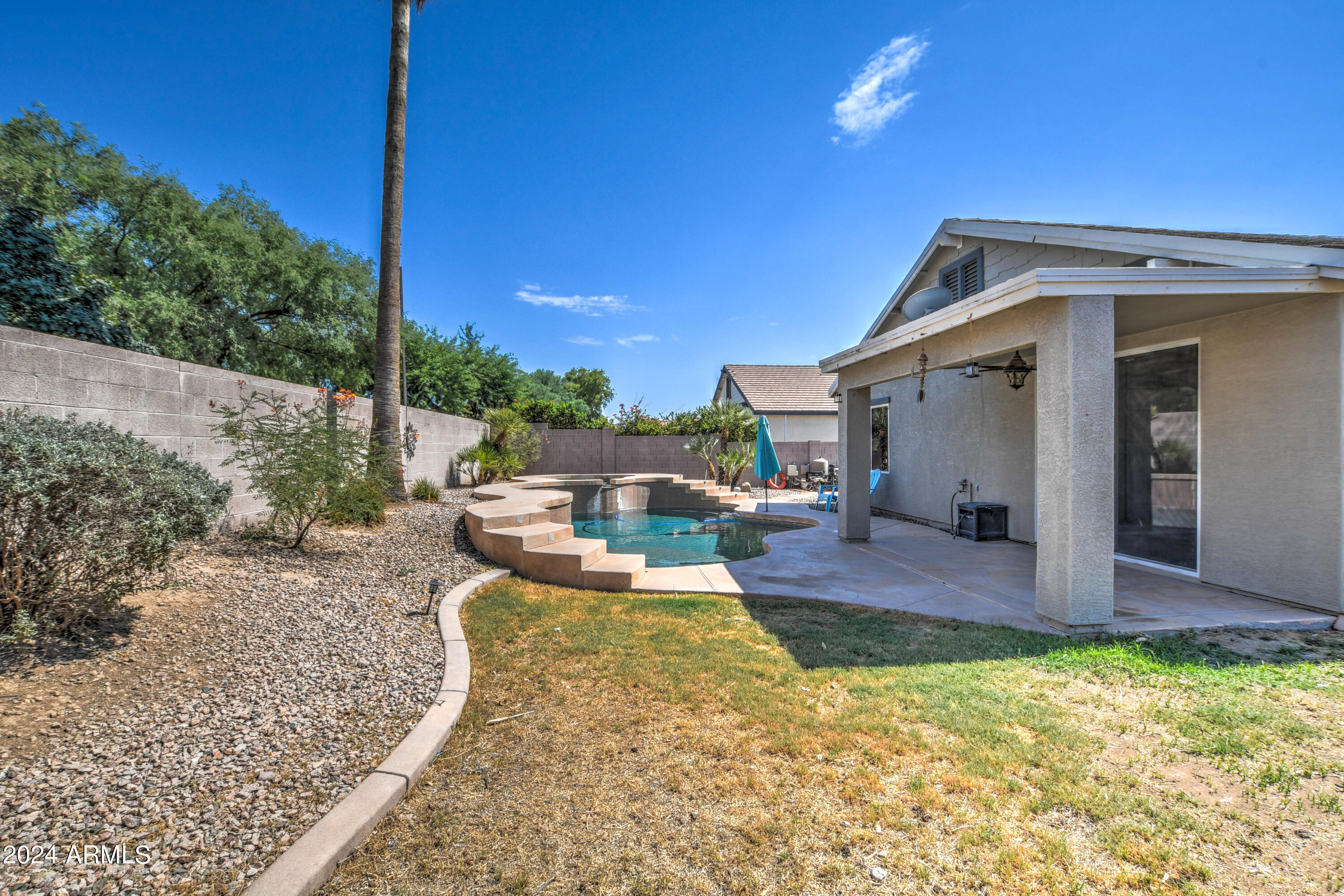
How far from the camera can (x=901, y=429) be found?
10.4 metres

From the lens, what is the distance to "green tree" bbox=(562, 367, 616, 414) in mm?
46000

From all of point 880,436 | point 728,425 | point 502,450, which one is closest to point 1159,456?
point 880,436

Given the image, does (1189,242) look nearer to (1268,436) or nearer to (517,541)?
(1268,436)

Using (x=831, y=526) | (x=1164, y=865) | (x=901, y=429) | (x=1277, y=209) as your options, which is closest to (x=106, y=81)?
(x=831, y=526)

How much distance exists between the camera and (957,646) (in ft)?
12.4

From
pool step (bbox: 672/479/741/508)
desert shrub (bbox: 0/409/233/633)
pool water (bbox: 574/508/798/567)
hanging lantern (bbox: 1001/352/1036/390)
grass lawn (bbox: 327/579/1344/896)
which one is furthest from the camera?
pool step (bbox: 672/479/741/508)

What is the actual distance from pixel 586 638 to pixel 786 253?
→ 483 inches

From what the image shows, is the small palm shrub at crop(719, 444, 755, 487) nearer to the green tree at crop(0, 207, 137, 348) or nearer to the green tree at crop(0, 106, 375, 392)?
the green tree at crop(0, 106, 375, 392)

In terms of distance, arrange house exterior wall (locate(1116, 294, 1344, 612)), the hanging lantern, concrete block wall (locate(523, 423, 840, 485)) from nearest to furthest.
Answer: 1. house exterior wall (locate(1116, 294, 1344, 612))
2. the hanging lantern
3. concrete block wall (locate(523, 423, 840, 485))

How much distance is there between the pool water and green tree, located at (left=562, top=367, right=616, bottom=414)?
1298 inches

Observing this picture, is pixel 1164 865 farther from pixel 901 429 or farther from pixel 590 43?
pixel 590 43

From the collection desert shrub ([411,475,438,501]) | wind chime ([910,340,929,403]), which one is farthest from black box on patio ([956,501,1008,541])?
desert shrub ([411,475,438,501])

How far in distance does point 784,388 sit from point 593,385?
25573 millimetres

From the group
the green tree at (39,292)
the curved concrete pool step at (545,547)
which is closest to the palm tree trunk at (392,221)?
the curved concrete pool step at (545,547)
